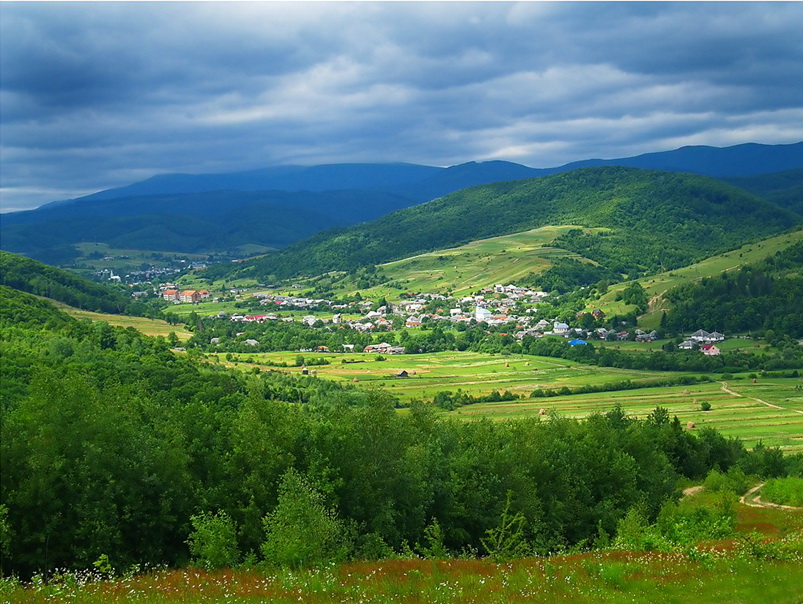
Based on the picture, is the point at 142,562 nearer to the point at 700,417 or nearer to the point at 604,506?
the point at 604,506

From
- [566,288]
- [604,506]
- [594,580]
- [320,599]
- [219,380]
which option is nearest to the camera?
[320,599]

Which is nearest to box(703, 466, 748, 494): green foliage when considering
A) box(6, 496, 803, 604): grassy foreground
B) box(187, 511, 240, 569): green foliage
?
box(6, 496, 803, 604): grassy foreground

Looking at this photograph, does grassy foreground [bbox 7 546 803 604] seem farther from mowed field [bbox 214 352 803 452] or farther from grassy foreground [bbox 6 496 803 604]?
mowed field [bbox 214 352 803 452]

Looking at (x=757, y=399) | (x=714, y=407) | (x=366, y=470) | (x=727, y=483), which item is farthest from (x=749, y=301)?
(x=366, y=470)

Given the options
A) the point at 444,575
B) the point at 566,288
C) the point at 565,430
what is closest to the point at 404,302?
the point at 566,288

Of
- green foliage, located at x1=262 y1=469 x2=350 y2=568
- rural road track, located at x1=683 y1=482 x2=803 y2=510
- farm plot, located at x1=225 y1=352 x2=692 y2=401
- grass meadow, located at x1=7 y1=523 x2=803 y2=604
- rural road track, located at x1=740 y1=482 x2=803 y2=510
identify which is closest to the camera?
grass meadow, located at x1=7 y1=523 x2=803 y2=604

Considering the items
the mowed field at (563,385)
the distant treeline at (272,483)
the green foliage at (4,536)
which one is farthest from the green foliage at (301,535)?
the mowed field at (563,385)
